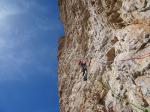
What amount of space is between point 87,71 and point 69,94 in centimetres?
495

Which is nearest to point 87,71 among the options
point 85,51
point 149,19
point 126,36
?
point 85,51

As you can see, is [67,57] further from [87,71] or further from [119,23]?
[119,23]

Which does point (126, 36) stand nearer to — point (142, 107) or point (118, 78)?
point (118, 78)

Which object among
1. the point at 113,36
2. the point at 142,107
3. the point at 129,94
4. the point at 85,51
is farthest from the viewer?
the point at 85,51

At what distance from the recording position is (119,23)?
57.5 ft

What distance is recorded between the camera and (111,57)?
56.3 ft

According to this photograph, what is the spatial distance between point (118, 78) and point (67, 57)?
46.3 ft

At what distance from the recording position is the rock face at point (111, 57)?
13.9 meters

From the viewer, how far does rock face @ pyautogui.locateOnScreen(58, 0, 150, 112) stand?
13906 mm

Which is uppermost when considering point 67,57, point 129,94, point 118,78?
point 67,57

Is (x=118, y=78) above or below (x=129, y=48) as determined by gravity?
below

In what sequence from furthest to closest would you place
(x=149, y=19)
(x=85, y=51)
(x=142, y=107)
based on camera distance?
(x=85, y=51)
(x=149, y=19)
(x=142, y=107)

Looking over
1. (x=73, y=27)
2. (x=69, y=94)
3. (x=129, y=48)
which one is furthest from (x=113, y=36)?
(x=73, y=27)

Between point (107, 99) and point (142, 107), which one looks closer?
point (142, 107)
